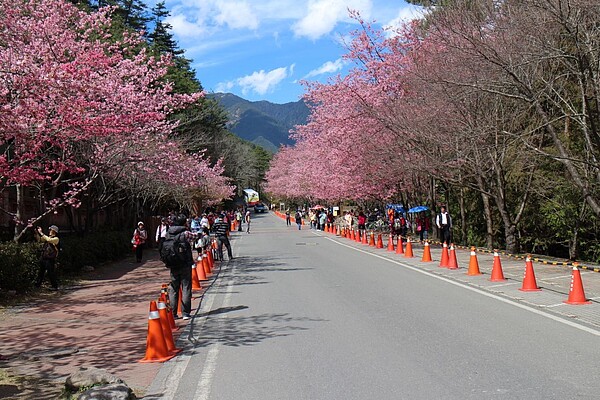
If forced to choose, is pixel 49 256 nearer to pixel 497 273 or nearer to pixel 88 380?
pixel 88 380

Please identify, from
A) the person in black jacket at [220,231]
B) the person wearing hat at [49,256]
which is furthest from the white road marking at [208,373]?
the person in black jacket at [220,231]

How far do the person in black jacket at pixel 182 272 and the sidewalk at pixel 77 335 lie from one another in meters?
0.38

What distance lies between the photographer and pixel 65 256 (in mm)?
17484

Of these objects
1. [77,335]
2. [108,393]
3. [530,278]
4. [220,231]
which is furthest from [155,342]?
[220,231]

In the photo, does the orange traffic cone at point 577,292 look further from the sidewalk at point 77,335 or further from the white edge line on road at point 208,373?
the sidewalk at point 77,335

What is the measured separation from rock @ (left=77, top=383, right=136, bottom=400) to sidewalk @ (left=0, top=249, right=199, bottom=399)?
41 centimetres

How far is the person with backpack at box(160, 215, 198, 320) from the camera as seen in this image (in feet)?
34.0

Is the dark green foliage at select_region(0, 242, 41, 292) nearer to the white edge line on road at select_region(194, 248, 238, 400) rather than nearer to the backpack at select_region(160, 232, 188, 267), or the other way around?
the backpack at select_region(160, 232, 188, 267)

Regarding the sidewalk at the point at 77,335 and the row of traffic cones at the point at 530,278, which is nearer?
the sidewalk at the point at 77,335

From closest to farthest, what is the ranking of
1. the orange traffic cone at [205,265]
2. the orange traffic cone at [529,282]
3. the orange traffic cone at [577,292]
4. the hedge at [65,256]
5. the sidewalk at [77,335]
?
the sidewalk at [77,335], the orange traffic cone at [577,292], the orange traffic cone at [529,282], the hedge at [65,256], the orange traffic cone at [205,265]

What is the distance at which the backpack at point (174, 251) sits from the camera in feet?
33.9

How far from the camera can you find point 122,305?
500 inches

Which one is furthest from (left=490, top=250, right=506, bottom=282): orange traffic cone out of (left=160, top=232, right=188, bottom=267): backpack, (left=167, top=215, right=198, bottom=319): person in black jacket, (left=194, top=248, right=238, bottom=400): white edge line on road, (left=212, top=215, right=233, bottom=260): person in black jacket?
(left=212, top=215, right=233, bottom=260): person in black jacket

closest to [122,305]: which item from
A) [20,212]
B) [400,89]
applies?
[20,212]
